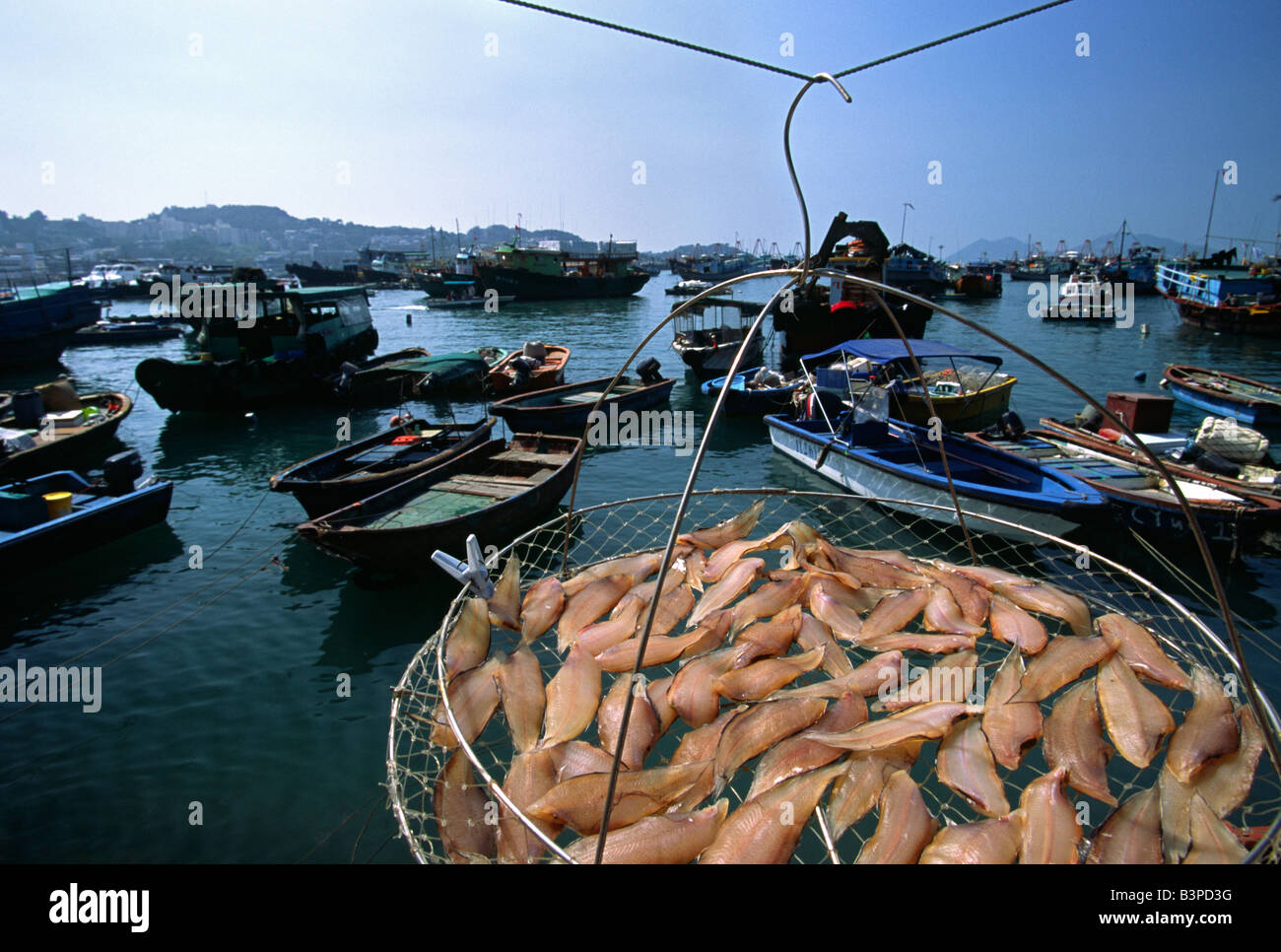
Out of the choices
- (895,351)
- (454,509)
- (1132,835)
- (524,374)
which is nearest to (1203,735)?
(1132,835)

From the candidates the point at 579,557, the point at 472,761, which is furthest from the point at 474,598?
the point at 579,557

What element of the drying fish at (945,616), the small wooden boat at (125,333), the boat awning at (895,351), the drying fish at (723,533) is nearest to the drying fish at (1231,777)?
the drying fish at (945,616)

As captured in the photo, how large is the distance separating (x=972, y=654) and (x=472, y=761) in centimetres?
423

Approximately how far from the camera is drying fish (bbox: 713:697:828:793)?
15.1ft

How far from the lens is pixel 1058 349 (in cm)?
4050

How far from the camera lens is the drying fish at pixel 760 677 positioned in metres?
5.31

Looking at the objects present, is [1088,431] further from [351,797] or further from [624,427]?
[351,797]

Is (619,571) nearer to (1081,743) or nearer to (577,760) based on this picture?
(577,760)

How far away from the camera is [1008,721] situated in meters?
4.86

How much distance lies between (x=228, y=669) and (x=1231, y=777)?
10973 millimetres

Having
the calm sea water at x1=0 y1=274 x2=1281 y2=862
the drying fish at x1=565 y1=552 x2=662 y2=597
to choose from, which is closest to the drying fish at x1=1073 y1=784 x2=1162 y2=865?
the drying fish at x1=565 y1=552 x2=662 y2=597

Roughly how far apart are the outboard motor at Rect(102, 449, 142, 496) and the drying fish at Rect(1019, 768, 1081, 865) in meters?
15.4

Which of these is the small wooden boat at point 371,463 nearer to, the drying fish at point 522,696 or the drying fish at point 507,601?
the drying fish at point 507,601

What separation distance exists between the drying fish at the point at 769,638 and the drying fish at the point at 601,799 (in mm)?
1564
